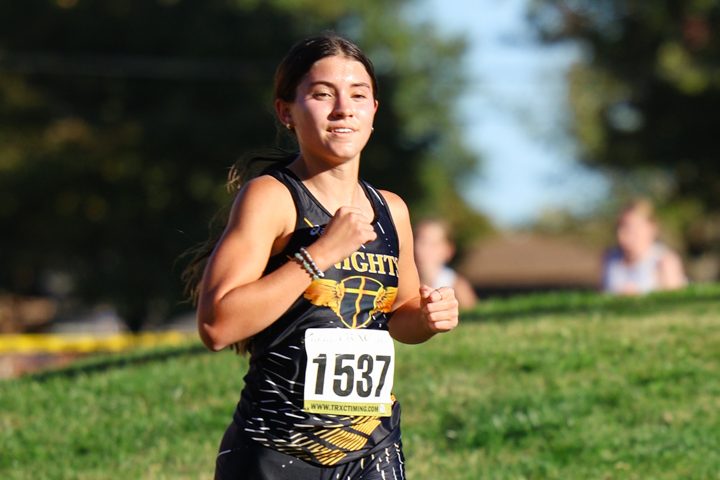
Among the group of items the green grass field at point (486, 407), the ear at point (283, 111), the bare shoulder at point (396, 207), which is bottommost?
the green grass field at point (486, 407)

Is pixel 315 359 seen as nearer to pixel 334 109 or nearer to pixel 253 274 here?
pixel 253 274

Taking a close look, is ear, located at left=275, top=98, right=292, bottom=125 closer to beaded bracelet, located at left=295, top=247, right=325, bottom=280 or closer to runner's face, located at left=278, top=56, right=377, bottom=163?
runner's face, located at left=278, top=56, right=377, bottom=163

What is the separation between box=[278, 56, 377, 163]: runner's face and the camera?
3.83 metres

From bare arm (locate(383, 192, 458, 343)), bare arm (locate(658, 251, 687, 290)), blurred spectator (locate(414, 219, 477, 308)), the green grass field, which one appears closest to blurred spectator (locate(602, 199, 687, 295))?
bare arm (locate(658, 251, 687, 290))

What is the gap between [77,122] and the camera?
3547 centimetres

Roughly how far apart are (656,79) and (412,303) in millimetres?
29712

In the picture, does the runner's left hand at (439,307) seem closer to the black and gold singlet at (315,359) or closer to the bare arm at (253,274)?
the black and gold singlet at (315,359)

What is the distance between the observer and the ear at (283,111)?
13.2ft

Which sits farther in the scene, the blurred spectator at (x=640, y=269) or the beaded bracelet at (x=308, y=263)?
the blurred spectator at (x=640, y=269)

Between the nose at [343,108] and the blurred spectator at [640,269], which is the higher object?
the nose at [343,108]

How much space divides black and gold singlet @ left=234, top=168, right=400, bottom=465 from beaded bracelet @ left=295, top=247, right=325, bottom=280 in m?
0.12

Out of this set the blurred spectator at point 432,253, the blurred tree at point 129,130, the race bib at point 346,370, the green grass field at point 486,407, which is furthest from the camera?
the blurred tree at point 129,130

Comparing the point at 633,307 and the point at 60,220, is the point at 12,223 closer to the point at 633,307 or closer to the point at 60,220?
the point at 60,220

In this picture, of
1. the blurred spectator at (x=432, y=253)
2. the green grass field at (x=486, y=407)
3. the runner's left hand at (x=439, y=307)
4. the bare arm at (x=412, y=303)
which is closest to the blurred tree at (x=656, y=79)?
the blurred spectator at (x=432, y=253)
